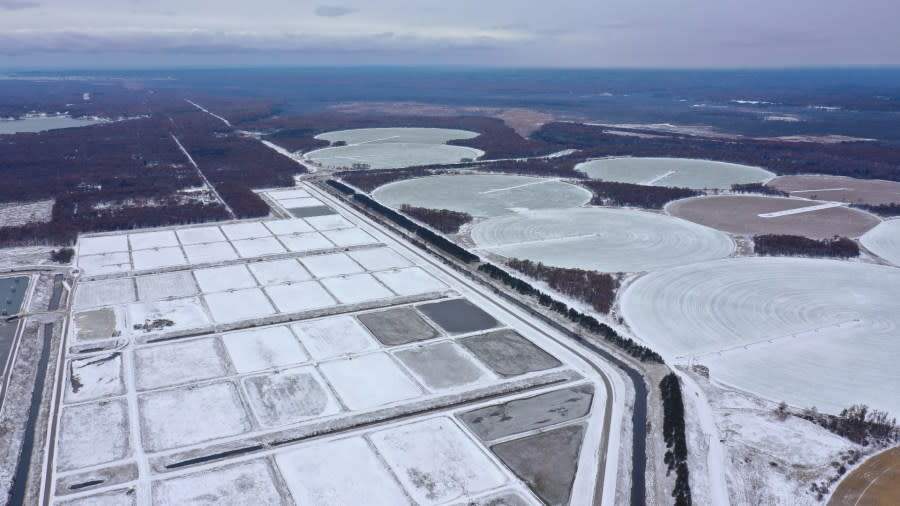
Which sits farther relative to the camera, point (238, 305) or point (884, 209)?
point (884, 209)

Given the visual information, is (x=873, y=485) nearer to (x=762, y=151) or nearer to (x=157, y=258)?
(x=157, y=258)

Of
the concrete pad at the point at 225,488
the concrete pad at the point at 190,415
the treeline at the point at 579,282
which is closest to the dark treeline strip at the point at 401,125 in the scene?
the treeline at the point at 579,282

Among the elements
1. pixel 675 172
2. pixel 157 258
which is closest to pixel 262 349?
pixel 157 258

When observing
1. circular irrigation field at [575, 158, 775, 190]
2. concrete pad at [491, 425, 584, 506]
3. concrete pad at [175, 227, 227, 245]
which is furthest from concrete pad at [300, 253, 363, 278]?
circular irrigation field at [575, 158, 775, 190]

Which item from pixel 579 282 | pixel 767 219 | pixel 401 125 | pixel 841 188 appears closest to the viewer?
pixel 579 282

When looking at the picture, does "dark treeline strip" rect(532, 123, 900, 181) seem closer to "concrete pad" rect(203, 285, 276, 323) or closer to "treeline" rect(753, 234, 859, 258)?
"treeline" rect(753, 234, 859, 258)
